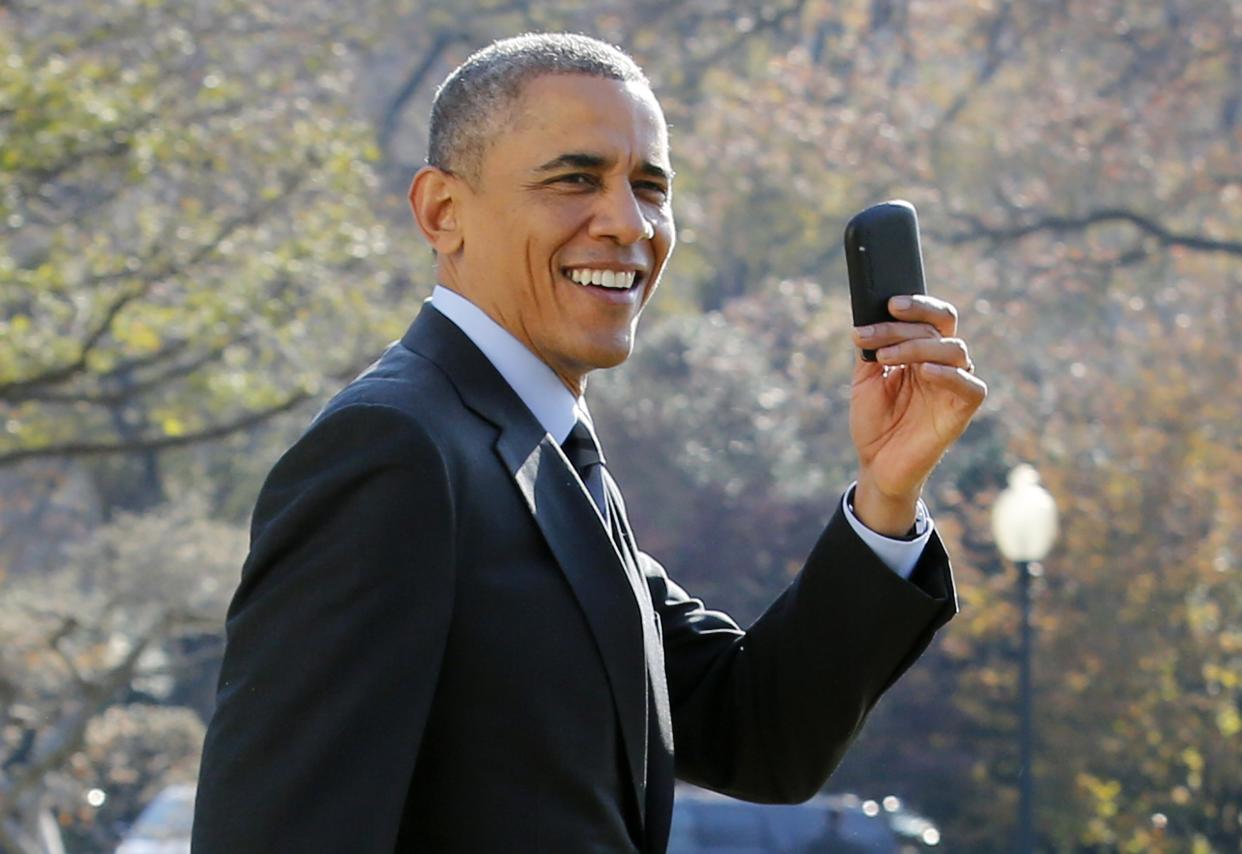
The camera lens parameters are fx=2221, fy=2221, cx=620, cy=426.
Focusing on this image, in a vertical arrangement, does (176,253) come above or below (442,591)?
above

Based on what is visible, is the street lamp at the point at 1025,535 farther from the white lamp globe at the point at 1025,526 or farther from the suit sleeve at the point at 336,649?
the suit sleeve at the point at 336,649

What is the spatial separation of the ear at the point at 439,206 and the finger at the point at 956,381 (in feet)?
→ 2.04

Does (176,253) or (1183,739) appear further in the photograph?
(1183,739)

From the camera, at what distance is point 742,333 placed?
3119cm

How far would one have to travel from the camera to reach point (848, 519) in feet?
9.63

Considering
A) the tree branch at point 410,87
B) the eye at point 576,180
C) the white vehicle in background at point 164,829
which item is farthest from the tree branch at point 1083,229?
the eye at point 576,180

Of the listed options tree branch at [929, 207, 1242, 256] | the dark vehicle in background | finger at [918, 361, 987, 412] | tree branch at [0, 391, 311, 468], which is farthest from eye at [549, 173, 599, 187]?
tree branch at [929, 207, 1242, 256]

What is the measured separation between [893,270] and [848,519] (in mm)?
333

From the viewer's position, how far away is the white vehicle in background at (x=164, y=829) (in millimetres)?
17500

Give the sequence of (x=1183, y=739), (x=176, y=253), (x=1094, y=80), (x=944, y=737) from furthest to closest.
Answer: (x=1094, y=80), (x=944, y=737), (x=1183, y=739), (x=176, y=253)

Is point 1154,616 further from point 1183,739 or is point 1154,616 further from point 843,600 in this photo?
point 843,600

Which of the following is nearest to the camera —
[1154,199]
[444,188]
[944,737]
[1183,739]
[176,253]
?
[444,188]

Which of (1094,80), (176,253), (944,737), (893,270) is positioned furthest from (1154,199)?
(893,270)

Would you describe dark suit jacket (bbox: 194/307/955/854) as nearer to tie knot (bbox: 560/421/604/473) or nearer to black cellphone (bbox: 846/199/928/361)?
tie knot (bbox: 560/421/604/473)
